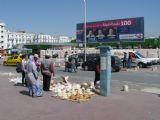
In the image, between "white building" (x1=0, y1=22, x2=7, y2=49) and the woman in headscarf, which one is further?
"white building" (x1=0, y1=22, x2=7, y2=49)

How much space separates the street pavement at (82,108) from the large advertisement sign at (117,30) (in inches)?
1527

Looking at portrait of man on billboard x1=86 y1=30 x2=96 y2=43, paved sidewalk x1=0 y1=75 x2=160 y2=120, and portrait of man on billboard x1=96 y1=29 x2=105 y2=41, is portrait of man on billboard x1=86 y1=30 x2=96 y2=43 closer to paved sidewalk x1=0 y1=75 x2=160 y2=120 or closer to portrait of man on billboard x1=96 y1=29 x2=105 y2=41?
portrait of man on billboard x1=96 y1=29 x2=105 y2=41

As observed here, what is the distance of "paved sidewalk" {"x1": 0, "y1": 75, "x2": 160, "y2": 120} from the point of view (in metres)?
9.48

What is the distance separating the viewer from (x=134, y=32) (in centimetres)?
5216

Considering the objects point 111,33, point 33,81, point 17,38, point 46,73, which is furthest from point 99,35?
point 17,38

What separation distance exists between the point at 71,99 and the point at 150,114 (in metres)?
3.46

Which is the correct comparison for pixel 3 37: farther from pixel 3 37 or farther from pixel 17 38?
pixel 17 38

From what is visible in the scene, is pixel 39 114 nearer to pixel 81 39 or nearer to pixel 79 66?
pixel 79 66

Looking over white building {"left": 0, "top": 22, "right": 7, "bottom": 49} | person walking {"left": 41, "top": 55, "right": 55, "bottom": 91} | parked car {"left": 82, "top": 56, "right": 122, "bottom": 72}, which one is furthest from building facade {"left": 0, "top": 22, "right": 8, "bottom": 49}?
person walking {"left": 41, "top": 55, "right": 55, "bottom": 91}

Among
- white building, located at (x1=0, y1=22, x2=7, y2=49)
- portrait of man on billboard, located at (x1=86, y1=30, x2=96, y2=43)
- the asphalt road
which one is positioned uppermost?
white building, located at (x1=0, y1=22, x2=7, y2=49)

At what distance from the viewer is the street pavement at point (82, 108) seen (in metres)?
9.49

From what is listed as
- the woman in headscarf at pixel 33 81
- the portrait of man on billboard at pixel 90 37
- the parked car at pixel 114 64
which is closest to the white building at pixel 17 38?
the portrait of man on billboard at pixel 90 37

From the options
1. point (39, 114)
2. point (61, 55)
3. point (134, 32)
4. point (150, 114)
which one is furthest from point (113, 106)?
point (61, 55)

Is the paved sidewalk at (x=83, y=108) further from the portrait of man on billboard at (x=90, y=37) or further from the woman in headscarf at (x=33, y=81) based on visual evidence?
the portrait of man on billboard at (x=90, y=37)
